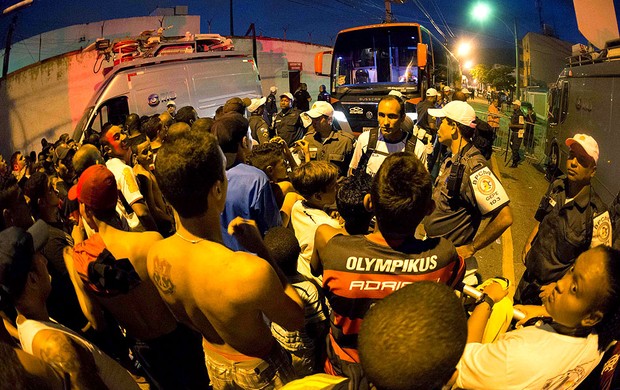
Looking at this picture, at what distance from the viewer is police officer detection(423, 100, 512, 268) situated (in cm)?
324

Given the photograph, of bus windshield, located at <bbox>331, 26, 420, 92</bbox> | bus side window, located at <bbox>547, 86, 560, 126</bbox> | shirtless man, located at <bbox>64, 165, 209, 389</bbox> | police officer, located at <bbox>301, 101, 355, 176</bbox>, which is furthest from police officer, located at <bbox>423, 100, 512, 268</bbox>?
bus windshield, located at <bbox>331, 26, 420, 92</bbox>

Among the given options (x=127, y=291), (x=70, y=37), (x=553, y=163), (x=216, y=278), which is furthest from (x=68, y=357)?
(x=70, y=37)

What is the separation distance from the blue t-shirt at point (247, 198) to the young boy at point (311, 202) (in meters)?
0.25

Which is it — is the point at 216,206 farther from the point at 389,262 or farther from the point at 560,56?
the point at 560,56

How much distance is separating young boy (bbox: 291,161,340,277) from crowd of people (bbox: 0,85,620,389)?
14 millimetres

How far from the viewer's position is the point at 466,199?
3.35 meters

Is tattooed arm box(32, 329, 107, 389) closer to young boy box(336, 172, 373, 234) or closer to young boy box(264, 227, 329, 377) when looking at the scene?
young boy box(264, 227, 329, 377)

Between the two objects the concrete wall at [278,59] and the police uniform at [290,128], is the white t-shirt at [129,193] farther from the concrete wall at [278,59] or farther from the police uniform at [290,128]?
the concrete wall at [278,59]

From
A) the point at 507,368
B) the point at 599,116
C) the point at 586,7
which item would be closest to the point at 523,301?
the point at 507,368

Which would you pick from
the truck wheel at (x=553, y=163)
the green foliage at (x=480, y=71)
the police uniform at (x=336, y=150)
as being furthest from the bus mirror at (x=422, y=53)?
the green foliage at (x=480, y=71)

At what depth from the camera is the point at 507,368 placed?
1747 mm

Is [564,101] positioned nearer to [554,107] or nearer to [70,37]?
[554,107]

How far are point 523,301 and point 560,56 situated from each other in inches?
1452

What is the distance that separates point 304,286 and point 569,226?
213cm
